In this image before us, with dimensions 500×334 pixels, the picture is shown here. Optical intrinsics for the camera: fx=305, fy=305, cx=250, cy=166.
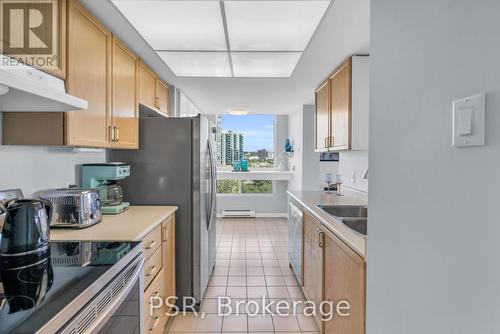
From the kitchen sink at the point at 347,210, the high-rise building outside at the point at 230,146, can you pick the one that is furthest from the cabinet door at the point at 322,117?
the high-rise building outside at the point at 230,146

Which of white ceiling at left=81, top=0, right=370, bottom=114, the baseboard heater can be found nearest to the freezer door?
white ceiling at left=81, top=0, right=370, bottom=114

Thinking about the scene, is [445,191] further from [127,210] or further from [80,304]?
[127,210]

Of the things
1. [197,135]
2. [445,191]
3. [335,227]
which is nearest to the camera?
[445,191]

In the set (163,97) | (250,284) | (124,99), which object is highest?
(163,97)

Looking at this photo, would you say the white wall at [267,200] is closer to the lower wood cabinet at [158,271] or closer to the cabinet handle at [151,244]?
the lower wood cabinet at [158,271]

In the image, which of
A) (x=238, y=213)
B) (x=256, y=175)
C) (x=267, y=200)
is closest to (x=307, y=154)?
(x=256, y=175)

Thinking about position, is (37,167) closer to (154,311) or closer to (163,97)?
(154,311)

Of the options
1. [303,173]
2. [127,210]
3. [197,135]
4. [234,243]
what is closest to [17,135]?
[127,210]

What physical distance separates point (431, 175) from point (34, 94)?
1364mm

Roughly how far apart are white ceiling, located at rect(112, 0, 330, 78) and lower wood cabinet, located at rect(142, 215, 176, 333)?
1.32 m

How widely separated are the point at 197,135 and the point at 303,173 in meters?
3.03

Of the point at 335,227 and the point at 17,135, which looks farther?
the point at 335,227

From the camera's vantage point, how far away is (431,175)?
805 mm

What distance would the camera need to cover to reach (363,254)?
4.26ft
